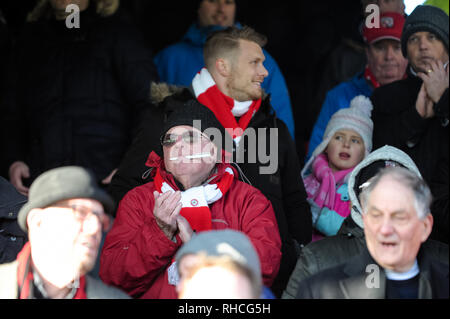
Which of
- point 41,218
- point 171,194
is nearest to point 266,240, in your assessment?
point 171,194

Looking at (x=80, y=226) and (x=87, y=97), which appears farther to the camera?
(x=87, y=97)

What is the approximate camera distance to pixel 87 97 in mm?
4898

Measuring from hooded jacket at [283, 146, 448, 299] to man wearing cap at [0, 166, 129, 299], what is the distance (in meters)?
0.97

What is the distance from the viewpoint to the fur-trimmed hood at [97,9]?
5.01m

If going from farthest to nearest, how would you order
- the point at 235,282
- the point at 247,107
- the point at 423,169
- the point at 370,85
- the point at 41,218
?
1. the point at 370,85
2. the point at 247,107
3. the point at 423,169
4. the point at 41,218
5. the point at 235,282

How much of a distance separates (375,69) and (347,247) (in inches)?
87.7

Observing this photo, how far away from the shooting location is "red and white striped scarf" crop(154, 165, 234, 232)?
3.51m

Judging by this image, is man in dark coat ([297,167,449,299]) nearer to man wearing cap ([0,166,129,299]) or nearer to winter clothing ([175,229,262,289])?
winter clothing ([175,229,262,289])

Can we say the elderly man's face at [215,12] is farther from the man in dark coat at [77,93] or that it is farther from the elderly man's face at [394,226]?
the elderly man's face at [394,226]

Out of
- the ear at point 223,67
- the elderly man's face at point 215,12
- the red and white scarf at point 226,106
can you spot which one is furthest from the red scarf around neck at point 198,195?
the elderly man's face at point 215,12

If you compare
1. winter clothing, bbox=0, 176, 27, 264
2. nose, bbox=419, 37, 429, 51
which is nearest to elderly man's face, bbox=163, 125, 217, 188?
winter clothing, bbox=0, 176, 27, 264

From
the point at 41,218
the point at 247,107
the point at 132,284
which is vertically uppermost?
the point at 247,107
